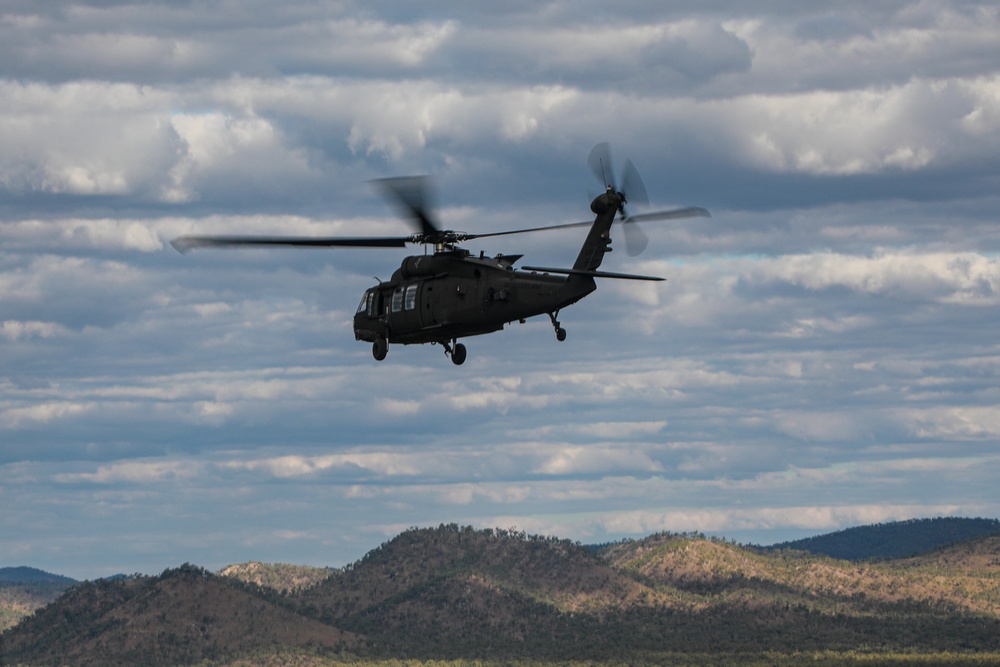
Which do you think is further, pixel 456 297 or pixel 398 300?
pixel 398 300

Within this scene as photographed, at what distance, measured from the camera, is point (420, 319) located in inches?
3947

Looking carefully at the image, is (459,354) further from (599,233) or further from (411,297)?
(599,233)

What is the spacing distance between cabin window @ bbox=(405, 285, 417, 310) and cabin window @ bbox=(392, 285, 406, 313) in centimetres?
56

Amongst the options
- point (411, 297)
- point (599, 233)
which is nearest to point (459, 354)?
→ point (411, 297)

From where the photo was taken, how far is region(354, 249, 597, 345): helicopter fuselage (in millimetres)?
95625

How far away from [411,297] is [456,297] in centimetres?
408

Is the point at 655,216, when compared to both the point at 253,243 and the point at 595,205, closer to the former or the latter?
the point at 595,205

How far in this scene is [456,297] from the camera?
97.9 m

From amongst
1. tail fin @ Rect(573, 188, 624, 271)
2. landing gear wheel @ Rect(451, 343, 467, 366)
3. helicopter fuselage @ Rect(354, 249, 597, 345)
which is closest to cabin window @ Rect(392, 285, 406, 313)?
helicopter fuselage @ Rect(354, 249, 597, 345)

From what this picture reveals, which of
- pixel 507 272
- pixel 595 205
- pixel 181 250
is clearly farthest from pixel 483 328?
pixel 181 250

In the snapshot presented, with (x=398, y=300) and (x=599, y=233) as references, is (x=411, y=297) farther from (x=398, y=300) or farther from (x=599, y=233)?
(x=599, y=233)

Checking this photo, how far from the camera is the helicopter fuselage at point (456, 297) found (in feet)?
314

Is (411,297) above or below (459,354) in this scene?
Answer: above

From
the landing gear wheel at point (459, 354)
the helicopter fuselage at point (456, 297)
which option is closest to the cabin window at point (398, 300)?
the helicopter fuselage at point (456, 297)
